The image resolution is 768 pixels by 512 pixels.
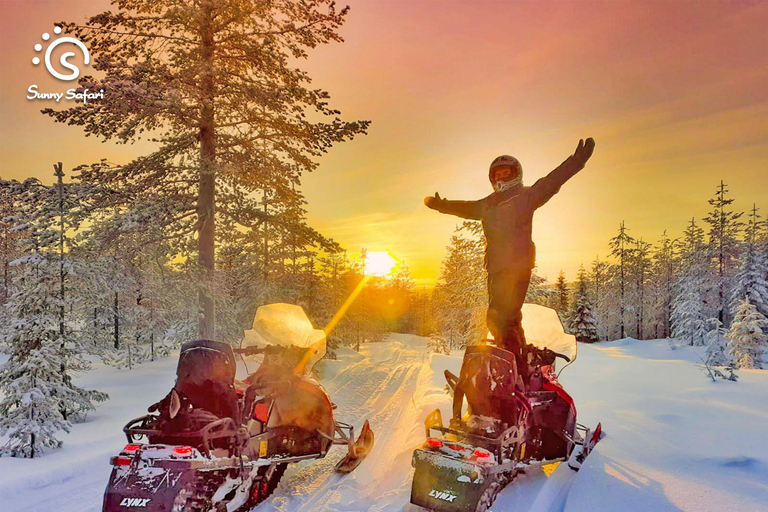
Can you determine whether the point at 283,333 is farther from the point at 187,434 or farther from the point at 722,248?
the point at 722,248

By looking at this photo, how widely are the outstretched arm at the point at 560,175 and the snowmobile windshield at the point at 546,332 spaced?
1879 mm

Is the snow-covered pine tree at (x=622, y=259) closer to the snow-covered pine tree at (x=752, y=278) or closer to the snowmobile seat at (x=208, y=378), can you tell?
the snow-covered pine tree at (x=752, y=278)

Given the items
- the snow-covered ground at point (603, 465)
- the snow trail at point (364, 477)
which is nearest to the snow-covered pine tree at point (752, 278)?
the snow-covered ground at point (603, 465)

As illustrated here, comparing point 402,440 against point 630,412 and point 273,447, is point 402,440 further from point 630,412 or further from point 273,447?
point 630,412

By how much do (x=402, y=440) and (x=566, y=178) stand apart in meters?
5.28

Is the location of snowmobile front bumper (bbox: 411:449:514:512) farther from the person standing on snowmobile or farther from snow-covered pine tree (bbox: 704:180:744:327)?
snow-covered pine tree (bbox: 704:180:744:327)

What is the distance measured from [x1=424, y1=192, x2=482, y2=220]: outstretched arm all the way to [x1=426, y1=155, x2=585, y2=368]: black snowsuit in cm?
33

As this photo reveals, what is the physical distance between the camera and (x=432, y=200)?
5.62m

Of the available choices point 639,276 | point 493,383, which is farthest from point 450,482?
point 639,276

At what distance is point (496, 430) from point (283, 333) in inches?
148

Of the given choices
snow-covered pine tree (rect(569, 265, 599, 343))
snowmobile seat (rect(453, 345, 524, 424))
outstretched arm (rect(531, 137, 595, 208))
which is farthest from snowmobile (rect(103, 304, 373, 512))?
snow-covered pine tree (rect(569, 265, 599, 343))

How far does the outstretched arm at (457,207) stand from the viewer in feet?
17.2

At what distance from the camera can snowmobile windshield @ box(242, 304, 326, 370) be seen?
657 cm

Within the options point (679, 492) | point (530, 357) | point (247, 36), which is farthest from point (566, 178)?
point (247, 36)
